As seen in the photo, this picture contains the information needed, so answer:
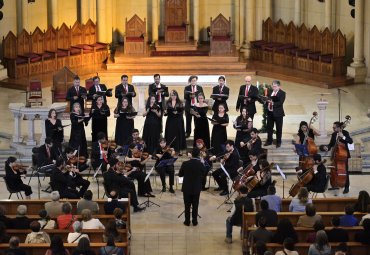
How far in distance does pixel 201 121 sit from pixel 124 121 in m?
1.76

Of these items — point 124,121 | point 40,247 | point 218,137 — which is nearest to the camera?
point 40,247

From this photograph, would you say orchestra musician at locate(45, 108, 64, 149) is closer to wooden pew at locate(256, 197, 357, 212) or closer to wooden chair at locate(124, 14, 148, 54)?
wooden pew at locate(256, 197, 357, 212)

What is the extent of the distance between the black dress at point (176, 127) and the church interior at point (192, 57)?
0.34m

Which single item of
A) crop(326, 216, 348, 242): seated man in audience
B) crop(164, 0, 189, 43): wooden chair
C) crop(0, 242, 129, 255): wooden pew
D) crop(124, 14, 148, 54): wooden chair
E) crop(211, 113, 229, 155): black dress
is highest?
crop(164, 0, 189, 43): wooden chair

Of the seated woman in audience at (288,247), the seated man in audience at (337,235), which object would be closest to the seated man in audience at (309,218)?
the seated man in audience at (337,235)

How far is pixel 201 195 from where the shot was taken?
23.9m

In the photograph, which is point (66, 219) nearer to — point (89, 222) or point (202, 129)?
point (89, 222)

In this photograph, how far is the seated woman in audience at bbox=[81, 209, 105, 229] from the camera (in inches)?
759

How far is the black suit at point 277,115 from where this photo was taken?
25.5m

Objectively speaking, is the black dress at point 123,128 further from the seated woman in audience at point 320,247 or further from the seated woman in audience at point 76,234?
the seated woman in audience at point 320,247

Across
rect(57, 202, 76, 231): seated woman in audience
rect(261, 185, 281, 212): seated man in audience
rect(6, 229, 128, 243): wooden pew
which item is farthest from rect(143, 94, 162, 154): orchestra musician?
rect(6, 229, 128, 243): wooden pew

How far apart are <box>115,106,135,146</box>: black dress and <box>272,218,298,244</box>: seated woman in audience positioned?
7568 millimetres

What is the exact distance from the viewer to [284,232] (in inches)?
725

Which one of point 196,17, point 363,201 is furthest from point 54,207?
point 196,17
